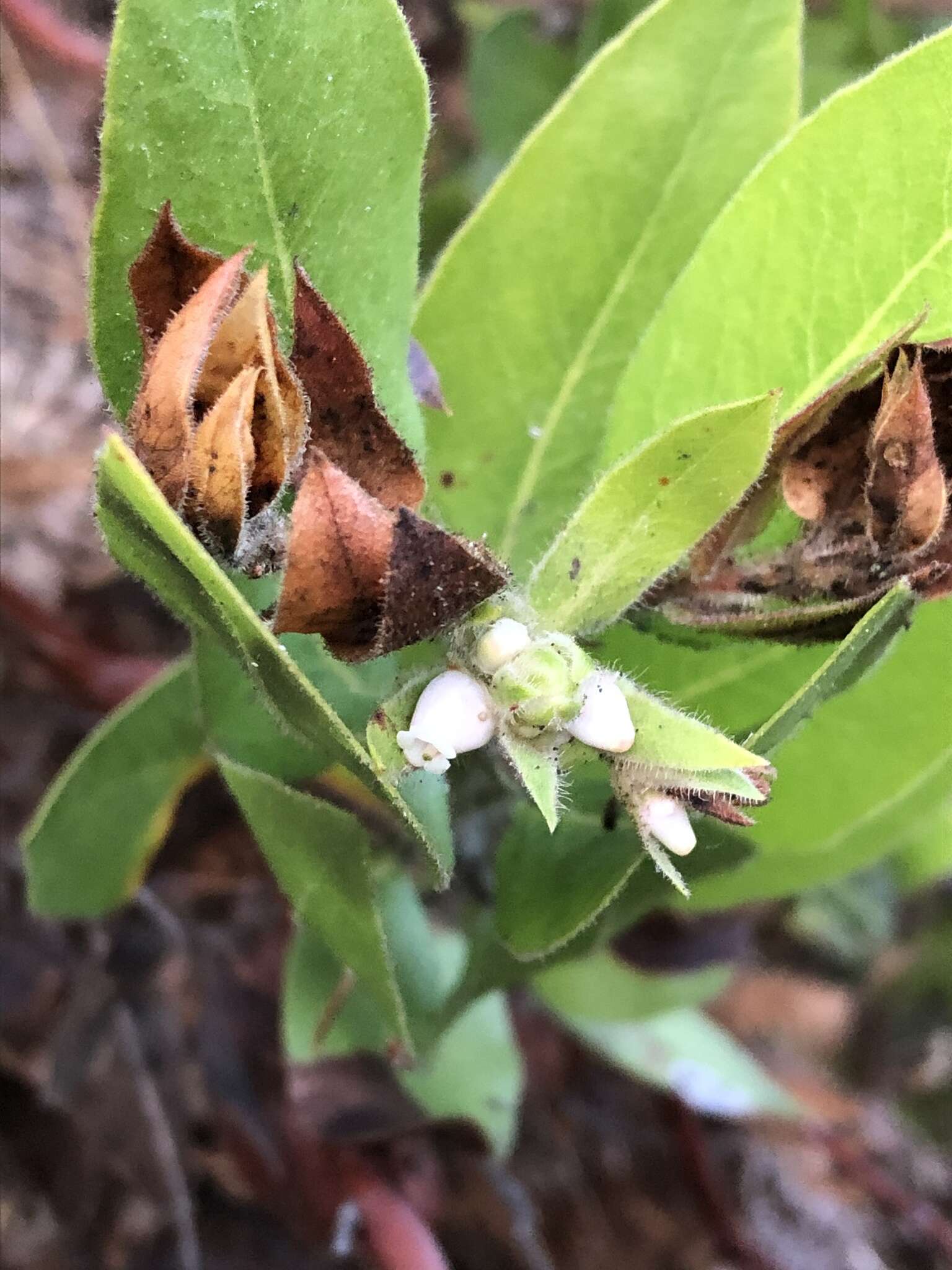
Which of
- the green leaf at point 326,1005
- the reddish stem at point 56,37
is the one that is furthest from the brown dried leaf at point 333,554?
the reddish stem at point 56,37

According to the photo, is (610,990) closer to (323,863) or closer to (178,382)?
(323,863)

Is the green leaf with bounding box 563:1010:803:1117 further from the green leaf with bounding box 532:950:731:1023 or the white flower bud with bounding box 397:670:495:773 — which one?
the white flower bud with bounding box 397:670:495:773

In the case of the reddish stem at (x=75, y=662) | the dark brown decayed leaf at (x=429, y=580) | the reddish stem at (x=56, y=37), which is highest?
the reddish stem at (x=56, y=37)

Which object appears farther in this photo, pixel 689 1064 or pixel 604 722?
pixel 689 1064

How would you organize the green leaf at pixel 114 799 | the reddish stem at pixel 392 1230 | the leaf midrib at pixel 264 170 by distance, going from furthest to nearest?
the reddish stem at pixel 392 1230, the green leaf at pixel 114 799, the leaf midrib at pixel 264 170

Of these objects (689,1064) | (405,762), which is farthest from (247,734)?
(689,1064)

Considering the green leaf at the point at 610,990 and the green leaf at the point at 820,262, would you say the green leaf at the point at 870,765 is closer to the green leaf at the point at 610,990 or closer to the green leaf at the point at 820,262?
the green leaf at the point at 820,262
